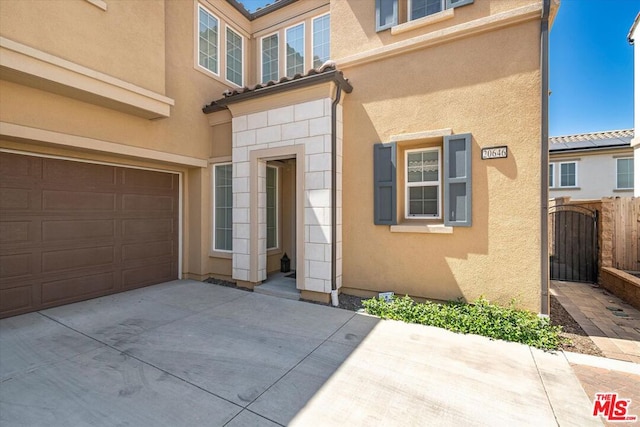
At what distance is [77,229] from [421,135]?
22.2 ft

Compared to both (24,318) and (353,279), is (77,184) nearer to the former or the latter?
(24,318)

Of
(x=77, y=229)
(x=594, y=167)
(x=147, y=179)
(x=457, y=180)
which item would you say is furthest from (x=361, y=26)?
(x=594, y=167)

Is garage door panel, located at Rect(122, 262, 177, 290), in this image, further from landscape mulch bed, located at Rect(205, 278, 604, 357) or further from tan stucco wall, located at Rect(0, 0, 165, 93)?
tan stucco wall, located at Rect(0, 0, 165, 93)

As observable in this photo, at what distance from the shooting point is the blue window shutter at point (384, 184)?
529 cm

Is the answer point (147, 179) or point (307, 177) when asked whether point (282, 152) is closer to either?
point (307, 177)

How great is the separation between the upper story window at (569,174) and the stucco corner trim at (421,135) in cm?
1451

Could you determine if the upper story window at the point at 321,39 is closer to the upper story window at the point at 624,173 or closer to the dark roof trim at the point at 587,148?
the dark roof trim at the point at 587,148

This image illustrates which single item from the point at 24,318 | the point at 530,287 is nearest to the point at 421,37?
the point at 530,287

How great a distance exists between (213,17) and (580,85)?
535 inches

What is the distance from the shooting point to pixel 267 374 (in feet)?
10.5

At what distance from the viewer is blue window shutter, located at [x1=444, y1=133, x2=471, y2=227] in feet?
15.5

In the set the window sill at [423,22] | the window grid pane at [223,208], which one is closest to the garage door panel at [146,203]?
the window grid pane at [223,208]

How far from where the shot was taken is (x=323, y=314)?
497 centimetres

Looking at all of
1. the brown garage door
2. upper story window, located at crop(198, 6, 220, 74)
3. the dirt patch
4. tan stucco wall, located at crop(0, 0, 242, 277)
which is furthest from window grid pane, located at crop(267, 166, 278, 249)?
the dirt patch
